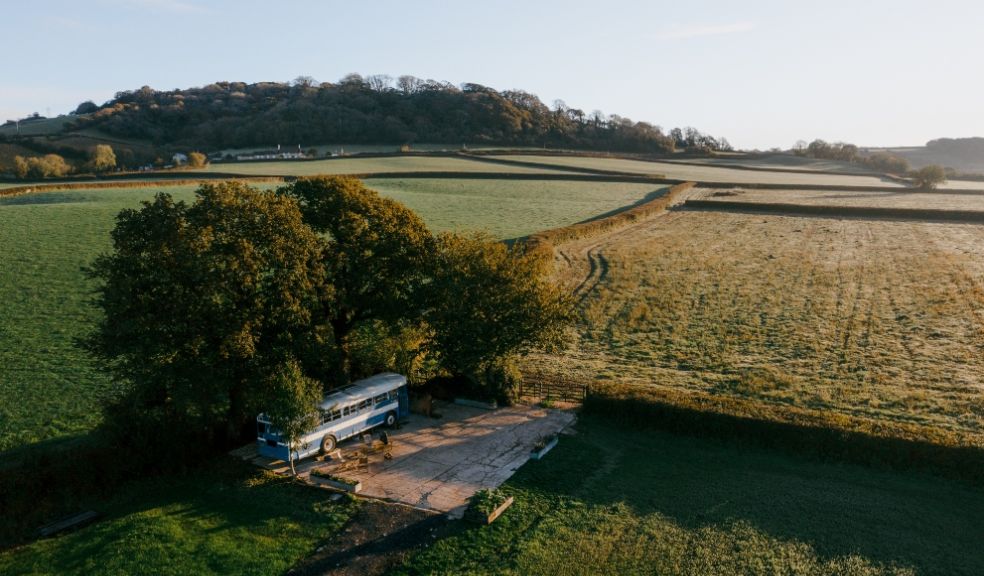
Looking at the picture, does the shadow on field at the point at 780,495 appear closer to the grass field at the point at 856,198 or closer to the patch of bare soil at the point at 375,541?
the patch of bare soil at the point at 375,541

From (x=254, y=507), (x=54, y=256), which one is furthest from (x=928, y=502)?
(x=54, y=256)

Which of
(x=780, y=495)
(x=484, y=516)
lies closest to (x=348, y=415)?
(x=484, y=516)

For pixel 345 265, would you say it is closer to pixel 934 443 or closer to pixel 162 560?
pixel 162 560

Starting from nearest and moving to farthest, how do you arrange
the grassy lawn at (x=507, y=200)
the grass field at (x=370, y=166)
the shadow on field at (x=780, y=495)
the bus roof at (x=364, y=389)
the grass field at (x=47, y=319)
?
the shadow on field at (x=780, y=495)
the bus roof at (x=364, y=389)
the grass field at (x=47, y=319)
the grassy lawn at (x=507, y=200)
the grass field at (x=370, y=166)

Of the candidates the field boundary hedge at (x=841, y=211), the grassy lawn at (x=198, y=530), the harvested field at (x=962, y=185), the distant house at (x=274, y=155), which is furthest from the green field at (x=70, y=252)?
the harvested field at (x=962, y=185)

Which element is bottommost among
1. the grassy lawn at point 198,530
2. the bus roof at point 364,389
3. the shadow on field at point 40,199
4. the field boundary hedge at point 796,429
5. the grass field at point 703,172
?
the grassy lawn at point 198,530

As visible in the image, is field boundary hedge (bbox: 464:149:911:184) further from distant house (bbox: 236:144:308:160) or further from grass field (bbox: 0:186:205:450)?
grass field (bbox: 0:186:205:450)

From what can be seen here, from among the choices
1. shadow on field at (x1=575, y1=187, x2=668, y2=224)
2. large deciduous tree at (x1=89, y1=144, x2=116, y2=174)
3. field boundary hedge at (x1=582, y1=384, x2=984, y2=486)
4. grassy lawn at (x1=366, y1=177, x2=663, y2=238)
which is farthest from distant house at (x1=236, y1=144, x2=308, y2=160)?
field boundary hedge at (x1=582, y1=384, x2=984, y2=486)
